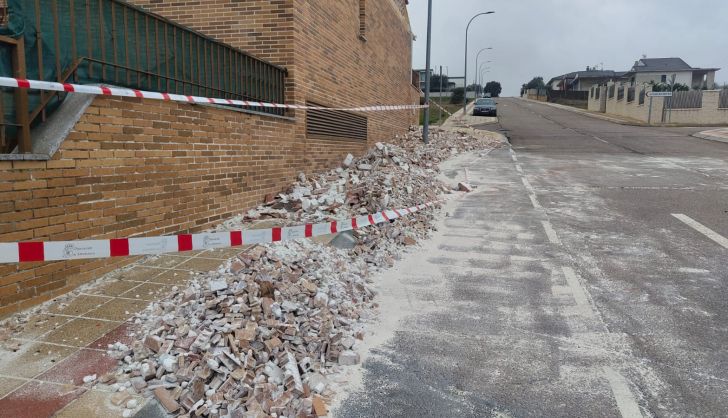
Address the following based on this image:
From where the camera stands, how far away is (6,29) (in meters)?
4.26

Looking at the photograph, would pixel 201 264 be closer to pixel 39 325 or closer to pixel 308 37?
pixel 39 325

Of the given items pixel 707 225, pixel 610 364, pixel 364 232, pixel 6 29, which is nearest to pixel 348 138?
pixel 364 232

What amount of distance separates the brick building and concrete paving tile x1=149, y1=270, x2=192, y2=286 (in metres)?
0.50

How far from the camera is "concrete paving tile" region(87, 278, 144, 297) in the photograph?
4.72 meters

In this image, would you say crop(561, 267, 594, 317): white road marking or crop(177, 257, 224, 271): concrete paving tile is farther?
crop(177, 257, 224, 271): concrete paving tile

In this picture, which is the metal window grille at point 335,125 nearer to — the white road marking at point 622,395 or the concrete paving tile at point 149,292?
the concrete paving tile at point 149,292

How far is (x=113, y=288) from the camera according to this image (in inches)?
190

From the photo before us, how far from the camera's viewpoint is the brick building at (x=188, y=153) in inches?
172

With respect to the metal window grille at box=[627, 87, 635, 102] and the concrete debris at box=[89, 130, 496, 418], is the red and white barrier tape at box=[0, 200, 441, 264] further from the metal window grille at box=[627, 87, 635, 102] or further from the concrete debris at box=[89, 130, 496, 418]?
the metal window grille at box=[627, 87, 635, 102]

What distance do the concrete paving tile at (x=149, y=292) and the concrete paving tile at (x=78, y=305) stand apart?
214 millimetres

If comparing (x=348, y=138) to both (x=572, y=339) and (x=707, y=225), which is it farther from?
(x=572, y=339)

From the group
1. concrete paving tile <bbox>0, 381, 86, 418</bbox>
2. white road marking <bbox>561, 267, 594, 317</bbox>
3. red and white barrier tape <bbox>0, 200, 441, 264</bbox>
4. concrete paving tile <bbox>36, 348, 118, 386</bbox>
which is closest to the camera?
concrete paving tile <bbox>0, 381, 86, 418</bbox>

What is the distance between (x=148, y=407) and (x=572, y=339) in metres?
3.21

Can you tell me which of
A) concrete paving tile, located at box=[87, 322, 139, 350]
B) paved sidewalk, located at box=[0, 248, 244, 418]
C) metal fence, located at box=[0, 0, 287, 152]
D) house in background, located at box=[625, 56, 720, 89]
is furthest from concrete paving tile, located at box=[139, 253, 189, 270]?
house in background, located at box=[625, 56, 720, 89]
